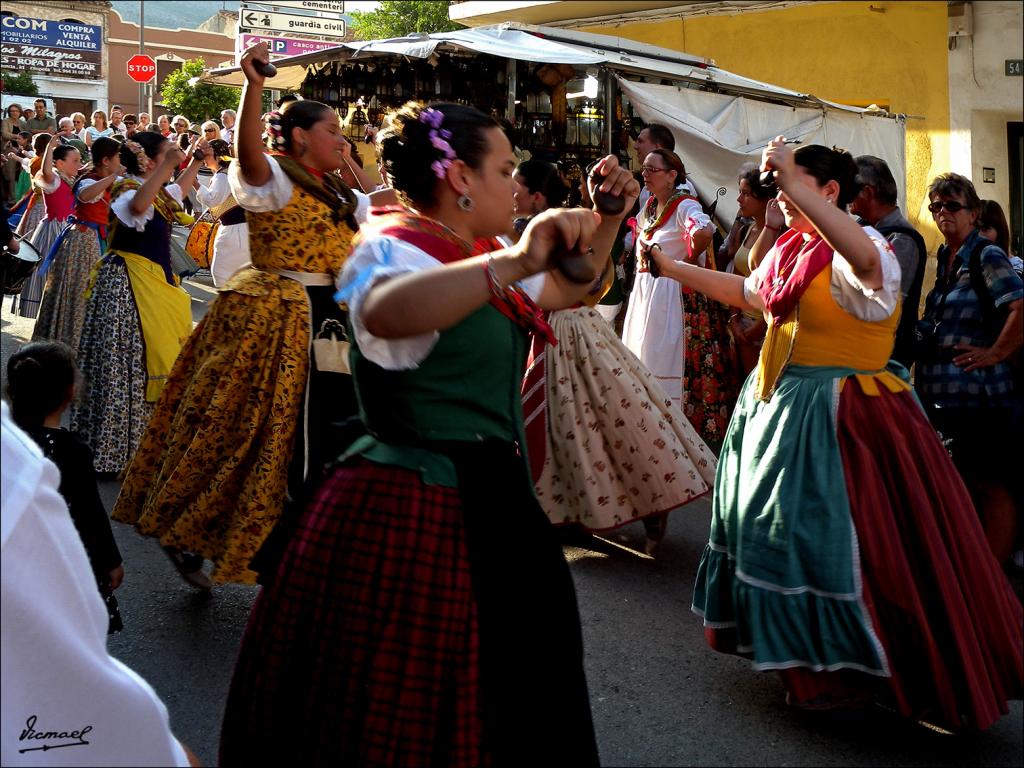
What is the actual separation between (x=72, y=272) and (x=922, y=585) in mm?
5800

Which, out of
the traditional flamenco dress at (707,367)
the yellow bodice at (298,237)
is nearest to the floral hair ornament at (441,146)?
the yellow bodice at (298,237)

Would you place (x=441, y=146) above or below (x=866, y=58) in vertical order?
below

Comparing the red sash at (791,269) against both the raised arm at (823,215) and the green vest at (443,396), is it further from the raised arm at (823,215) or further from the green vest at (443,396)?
the green vest at (443,396)

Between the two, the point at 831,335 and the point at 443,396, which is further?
the point at 831,335

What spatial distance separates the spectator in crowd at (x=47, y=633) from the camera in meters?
1.24

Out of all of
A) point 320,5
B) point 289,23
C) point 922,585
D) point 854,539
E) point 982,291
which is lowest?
point 922,585

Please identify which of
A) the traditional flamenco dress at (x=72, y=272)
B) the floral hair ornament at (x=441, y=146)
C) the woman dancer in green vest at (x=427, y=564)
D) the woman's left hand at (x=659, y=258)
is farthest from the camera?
the traditional flamenco dress at (x=72, y=272)

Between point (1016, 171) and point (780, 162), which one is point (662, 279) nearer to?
point (780, 162)

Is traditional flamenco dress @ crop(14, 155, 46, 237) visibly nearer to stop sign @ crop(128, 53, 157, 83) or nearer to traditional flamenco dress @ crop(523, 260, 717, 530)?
traditional flamenco dress @ crop(523, 260, 717, 530)

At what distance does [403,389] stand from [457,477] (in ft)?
0.67

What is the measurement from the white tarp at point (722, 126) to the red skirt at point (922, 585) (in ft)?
18.9

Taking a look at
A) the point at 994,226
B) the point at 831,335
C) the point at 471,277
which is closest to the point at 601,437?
the point at 831,335

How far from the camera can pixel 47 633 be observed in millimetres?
1256

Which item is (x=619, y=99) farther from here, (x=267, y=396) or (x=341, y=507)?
(x=341, y=507)
